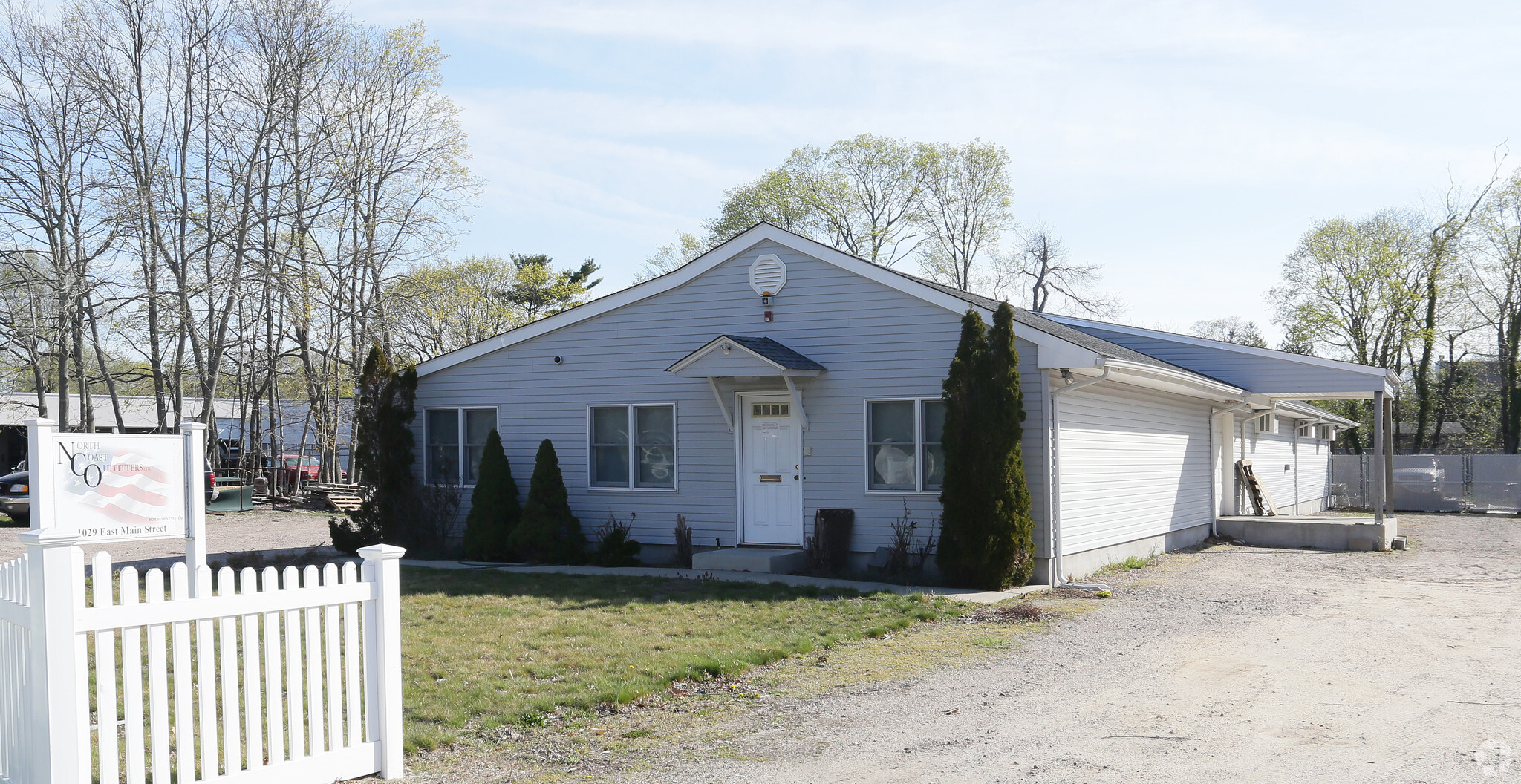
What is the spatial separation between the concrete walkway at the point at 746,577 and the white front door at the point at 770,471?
3.30 feet

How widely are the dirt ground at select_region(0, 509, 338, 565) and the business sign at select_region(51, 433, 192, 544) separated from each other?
15.5 feet

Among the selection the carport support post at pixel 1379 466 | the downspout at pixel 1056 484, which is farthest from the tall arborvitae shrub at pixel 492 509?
the carport support post at pixel 1379 466

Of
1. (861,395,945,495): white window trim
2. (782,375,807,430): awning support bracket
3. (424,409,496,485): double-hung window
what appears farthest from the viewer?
(424,409,496,485): double-hung window

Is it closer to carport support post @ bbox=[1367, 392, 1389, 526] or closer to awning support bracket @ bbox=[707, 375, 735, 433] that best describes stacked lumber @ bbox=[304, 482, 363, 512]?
awning support bracket @ bbox=[707, 375, 735, 433]

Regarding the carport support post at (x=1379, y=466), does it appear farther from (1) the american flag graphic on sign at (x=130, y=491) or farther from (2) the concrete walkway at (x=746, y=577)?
(1) the american flag graphic on sign at (x=130, y=491)

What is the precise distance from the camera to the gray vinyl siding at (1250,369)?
1709 centimetres

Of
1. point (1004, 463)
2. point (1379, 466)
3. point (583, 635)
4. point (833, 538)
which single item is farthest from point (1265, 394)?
point (583, 635)

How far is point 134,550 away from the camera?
16312 millimetres

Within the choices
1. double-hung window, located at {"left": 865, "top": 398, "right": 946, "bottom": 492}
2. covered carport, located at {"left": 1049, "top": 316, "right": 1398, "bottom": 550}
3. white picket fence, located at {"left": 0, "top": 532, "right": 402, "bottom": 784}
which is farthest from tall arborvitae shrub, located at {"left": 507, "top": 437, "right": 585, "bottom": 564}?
covered carport, located at {"left": 1049, "top": 316, "right": 1398, "bottom": 550}

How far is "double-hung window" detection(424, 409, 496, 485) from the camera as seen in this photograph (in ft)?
51.7

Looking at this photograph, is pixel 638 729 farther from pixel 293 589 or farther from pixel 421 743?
pixel 293 589

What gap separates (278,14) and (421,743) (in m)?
24.8

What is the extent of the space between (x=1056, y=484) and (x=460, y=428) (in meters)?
8.56

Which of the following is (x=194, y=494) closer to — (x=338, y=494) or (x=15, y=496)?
(x=15, y=496)
